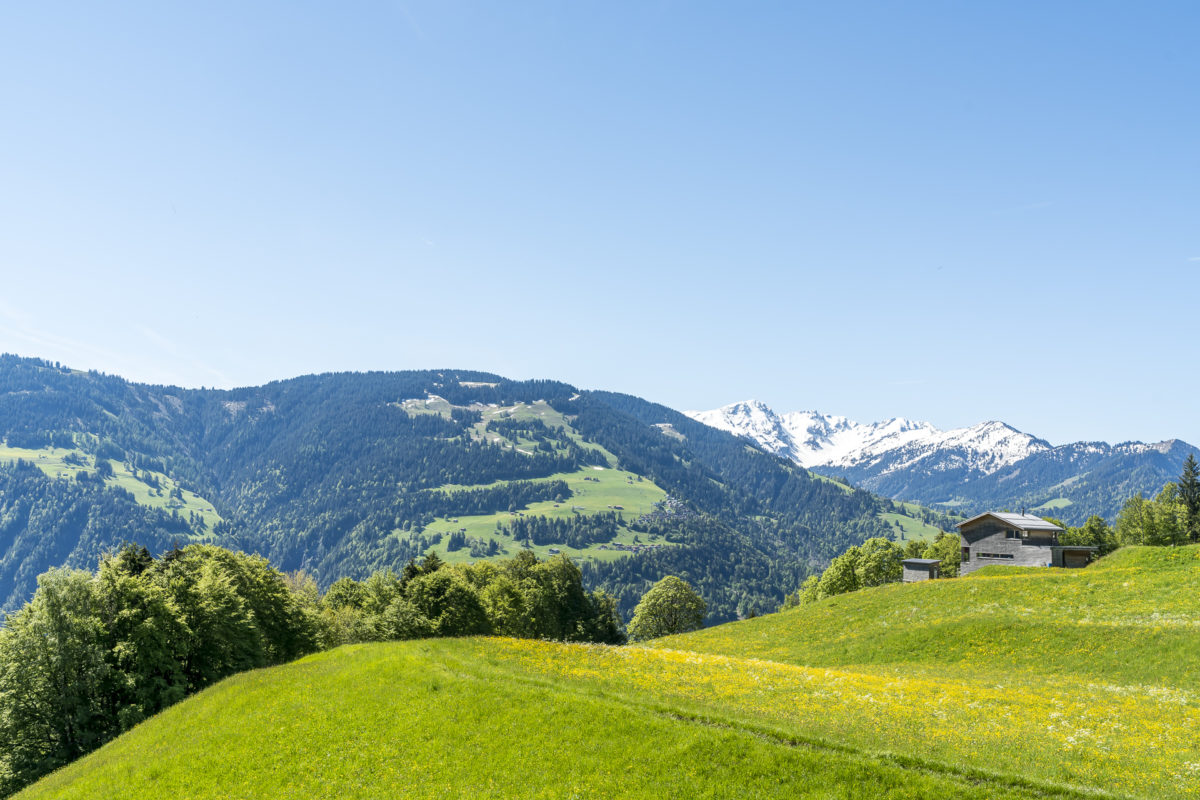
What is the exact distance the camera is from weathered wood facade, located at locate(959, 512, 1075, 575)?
85.8m

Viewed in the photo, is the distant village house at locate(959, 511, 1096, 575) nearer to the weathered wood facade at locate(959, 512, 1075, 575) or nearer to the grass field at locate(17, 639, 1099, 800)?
the weathered wood facade at locate(959, 512, 1075, 575)

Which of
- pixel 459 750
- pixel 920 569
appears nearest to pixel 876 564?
pixel 920 569

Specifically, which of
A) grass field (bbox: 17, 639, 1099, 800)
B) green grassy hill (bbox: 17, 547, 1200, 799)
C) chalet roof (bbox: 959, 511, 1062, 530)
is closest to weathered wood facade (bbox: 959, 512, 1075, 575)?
chalet roof (bbox: 959, 511, 1062, 530)

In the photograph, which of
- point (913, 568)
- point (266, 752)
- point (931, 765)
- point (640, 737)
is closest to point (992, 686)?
point (931, 765)

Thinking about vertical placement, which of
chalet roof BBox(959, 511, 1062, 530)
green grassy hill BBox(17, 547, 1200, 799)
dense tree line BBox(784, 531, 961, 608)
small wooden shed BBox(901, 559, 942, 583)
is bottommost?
dense tree line BBox(784, 531, 961, 608)

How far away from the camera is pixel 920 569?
92438 mm

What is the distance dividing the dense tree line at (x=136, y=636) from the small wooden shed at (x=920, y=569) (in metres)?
66.5

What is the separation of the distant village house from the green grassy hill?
39022 mm

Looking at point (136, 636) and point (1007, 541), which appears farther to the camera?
point (1007, 541)

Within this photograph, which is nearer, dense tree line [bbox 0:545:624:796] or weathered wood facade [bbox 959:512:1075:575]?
dense tree line [bbox 0:545:624:796]

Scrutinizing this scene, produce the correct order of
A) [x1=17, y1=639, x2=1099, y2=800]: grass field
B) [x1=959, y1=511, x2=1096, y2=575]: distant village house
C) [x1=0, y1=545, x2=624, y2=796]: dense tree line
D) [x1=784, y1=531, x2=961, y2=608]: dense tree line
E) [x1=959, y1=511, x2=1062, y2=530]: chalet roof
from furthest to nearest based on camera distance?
[x1=784, y1=531, x2=961, y2=608]: dense tree line < [x1=959, y1=511, x2=1062, y2=530]: chalet roof < [x1=959, y1=511, x2=1096, y2=575]: distant village house < [x1=0, y1=545, x2=624, y2=796]: dense tree line < [x1=17, y1=639, x2=1099, y2=800]: grass field

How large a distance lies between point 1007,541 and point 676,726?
81.0 m

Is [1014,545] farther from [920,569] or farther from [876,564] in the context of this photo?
[876,564]

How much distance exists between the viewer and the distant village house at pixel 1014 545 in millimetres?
85125
